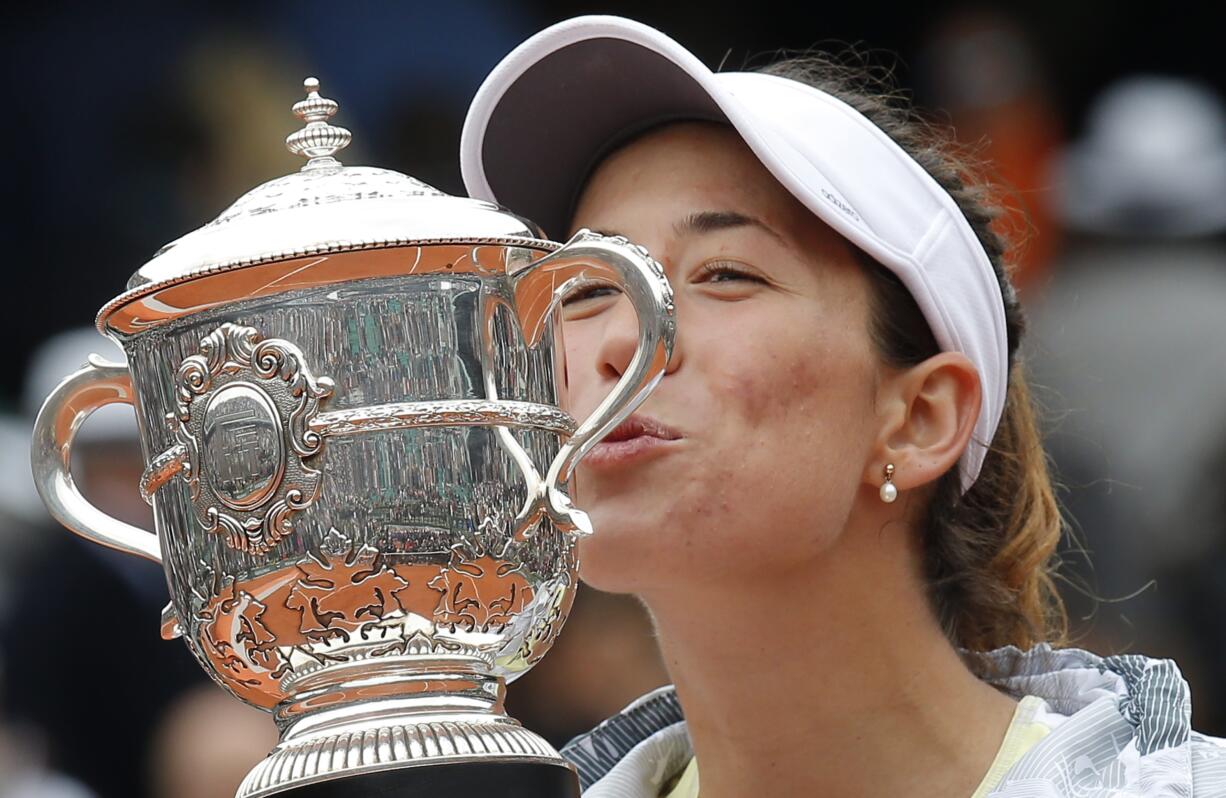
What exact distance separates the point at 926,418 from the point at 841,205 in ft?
0.95

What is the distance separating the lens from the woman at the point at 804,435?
219 centimetres

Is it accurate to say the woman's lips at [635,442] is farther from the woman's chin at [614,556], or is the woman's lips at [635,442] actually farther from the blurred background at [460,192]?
the blurred background at [460,192]

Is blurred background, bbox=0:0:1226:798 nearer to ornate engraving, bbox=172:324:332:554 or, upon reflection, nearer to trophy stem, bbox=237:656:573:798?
trophy stem, bbox=237:656:573:798

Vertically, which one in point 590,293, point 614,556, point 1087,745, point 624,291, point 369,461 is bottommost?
point 1087,745

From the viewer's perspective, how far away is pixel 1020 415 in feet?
8.65

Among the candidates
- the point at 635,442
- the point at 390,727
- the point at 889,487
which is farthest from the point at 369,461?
the point at 889,487

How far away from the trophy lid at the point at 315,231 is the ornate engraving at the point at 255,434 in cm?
5

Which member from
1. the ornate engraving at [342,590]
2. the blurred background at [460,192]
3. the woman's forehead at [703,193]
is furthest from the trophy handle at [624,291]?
the blurred background at [460,192]

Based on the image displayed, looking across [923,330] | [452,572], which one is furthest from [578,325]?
[452,572]

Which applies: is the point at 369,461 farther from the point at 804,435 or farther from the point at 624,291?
the point at 804,435

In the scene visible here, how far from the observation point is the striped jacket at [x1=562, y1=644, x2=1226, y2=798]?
6.92ft

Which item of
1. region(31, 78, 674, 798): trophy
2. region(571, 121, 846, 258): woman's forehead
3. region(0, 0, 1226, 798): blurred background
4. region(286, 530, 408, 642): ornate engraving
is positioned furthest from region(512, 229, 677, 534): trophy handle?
region(0, 0, 1226, 798): blurred background

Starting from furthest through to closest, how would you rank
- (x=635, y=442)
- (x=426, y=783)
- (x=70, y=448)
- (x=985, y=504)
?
(x=985, y=504), (x=635, y=442), (x=70, y=448), (x=426, y=783)

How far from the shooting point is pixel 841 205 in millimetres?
2238
